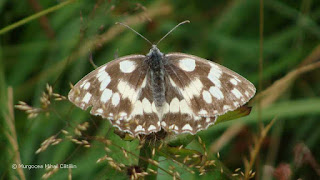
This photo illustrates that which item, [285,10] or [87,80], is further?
[285,10]

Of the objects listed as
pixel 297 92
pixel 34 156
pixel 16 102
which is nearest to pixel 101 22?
pixel 16 102

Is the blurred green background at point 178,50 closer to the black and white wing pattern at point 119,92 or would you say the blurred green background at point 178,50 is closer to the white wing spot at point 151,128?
the black and white wing pattern at point 119,92

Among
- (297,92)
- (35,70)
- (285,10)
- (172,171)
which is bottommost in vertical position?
(297,92)

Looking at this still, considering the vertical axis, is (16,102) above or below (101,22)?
below

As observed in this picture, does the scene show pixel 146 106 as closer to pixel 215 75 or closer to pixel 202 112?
pixel 202 112

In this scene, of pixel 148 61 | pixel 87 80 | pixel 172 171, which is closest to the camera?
pixel 172 171

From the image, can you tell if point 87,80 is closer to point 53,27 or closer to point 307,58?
point 53,27

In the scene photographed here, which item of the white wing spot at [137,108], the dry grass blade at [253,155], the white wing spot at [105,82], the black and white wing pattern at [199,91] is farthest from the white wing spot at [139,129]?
the dry grass blade at [253,155]
